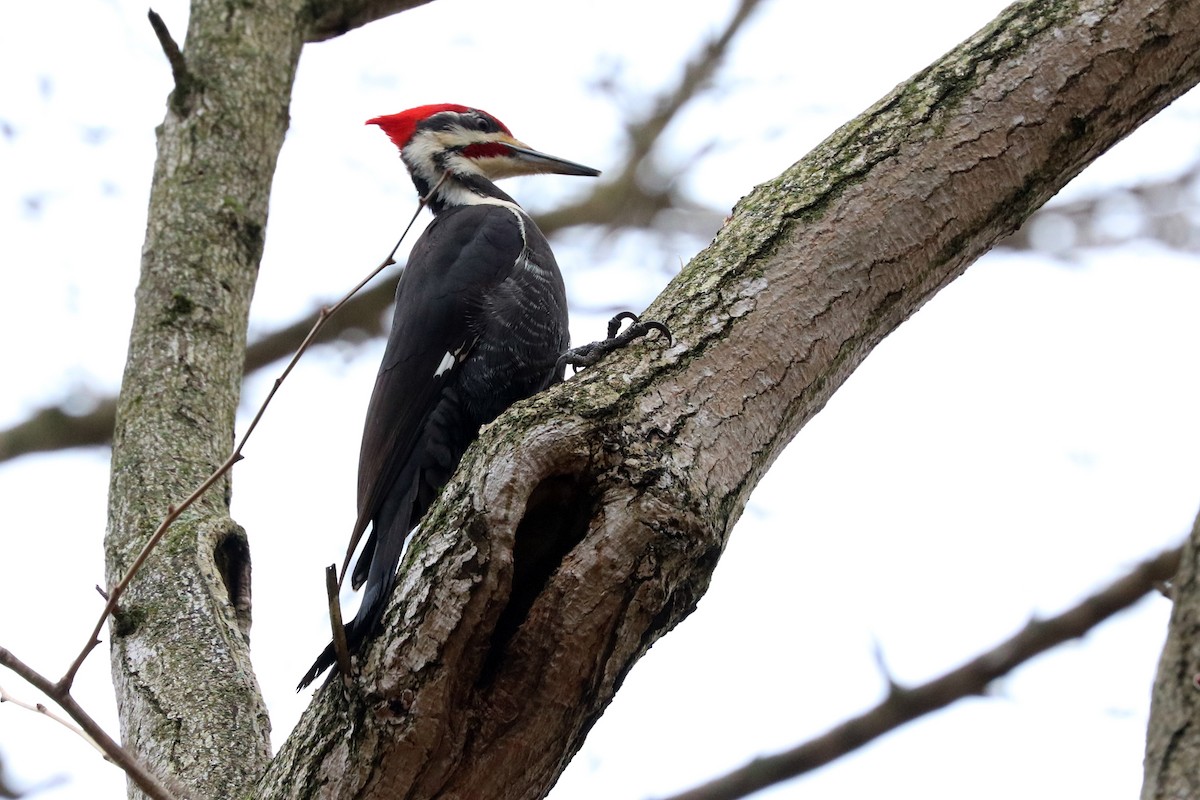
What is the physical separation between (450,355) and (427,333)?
0.30ft

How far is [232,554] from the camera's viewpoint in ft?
8.60

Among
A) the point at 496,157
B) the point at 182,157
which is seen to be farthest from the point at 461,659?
the point at 496,157

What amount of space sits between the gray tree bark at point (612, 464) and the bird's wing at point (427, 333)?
377 millimetres

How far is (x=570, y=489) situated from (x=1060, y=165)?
40.3 inches

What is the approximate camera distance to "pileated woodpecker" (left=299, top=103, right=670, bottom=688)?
2900 mm

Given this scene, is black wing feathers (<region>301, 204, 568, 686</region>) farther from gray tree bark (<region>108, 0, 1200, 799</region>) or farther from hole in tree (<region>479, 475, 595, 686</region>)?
hole in tree (<region>479, 475, 595, 686</region>)

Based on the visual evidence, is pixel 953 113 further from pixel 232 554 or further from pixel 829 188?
pixel 232 554

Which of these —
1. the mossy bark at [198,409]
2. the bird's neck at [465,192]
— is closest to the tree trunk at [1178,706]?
the mossy bark at [198,409]

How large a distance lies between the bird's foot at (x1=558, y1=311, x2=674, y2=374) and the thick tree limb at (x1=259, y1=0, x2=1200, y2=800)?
0.13ft

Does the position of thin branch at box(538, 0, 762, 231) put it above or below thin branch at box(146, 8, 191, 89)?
above

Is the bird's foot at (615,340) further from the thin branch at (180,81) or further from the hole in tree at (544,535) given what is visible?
the thin branch at (180,81)

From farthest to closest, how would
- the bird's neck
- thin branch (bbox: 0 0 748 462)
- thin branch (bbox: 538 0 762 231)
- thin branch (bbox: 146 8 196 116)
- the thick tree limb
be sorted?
thin branch (bbox: 538 0 762 231)
thin branch (bbox: 0 0 748 462)
the bird's neck
thin branch (bbox: 146 8 196 116)
the thick tree limb

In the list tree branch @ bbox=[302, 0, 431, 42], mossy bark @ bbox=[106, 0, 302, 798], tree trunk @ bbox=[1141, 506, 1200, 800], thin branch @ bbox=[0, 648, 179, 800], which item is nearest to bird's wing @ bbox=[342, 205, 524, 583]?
mossy bark @ bbox=[106, 0, 302, 798]

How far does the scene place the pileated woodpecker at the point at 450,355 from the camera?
2.90 metres
